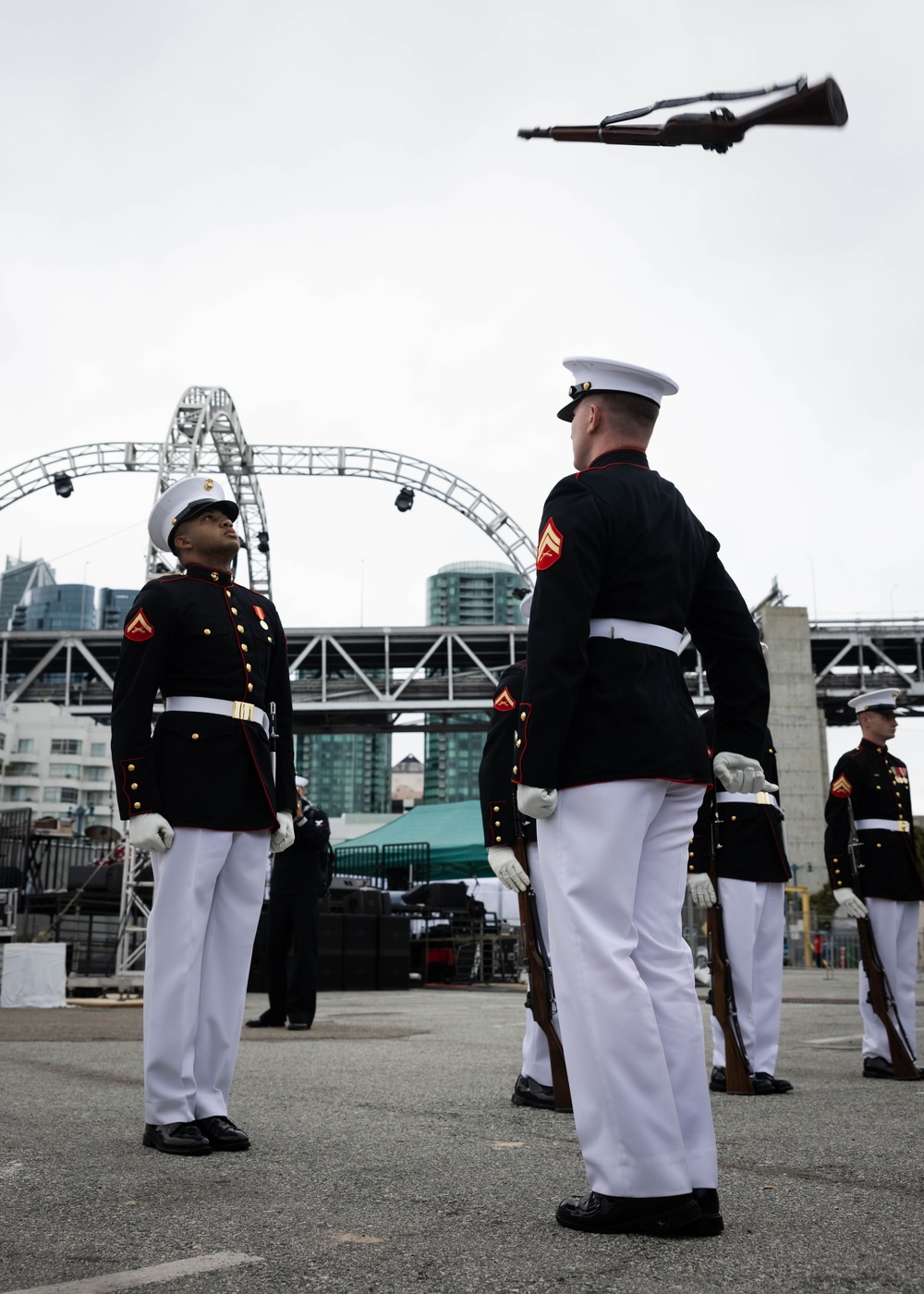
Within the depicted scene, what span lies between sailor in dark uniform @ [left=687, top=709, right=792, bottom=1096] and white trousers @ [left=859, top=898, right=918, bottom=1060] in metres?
0.63

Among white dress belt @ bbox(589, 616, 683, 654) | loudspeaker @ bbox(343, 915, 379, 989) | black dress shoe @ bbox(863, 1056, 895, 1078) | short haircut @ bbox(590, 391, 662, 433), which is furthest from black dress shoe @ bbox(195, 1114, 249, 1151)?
loudspeaker @ bbox(343, 915, 379, 989)

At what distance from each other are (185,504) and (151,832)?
117 centimetres

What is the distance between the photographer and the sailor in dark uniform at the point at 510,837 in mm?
4598

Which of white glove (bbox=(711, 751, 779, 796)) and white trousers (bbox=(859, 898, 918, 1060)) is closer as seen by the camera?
white glove (bbox=(711, 751, 779, 796))

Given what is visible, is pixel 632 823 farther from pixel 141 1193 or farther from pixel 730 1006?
pixel 730 1006

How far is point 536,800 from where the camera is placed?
2750 mm

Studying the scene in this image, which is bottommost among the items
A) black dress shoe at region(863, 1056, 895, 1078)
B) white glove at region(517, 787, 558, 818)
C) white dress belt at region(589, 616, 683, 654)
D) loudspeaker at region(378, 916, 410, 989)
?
loudspeaker at region(378, 916, 410, 989)

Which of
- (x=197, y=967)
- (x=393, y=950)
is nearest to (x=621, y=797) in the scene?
(x=197, y=967)

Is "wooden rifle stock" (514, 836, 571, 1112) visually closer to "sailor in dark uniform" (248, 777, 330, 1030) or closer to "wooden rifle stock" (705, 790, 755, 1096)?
"wooden rifle stock" (705, 790, 755, 1096)

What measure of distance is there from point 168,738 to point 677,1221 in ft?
6.96

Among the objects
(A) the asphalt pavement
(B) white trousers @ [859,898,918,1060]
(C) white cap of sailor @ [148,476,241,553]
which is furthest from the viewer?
(B) white trousers @ [859,898,918,1060]

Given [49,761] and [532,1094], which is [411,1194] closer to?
[532,1094]

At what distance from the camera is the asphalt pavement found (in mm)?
2150

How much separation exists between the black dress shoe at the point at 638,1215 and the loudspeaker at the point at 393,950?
45.2 ft
